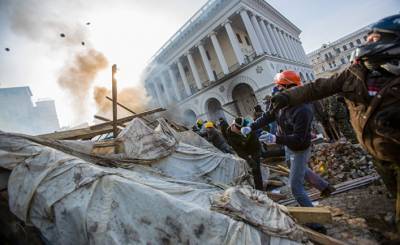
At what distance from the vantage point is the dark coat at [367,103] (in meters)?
1.58

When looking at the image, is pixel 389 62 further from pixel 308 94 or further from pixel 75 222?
pixel 75 222

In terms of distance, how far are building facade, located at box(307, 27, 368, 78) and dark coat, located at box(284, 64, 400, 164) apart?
196 feet

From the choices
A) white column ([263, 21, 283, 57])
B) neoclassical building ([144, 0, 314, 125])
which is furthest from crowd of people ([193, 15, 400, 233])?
white column ([263, 21, 283, 57])

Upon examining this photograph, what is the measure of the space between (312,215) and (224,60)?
19.8 metres

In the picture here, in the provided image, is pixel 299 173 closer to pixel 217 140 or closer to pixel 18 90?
pixel 217 140

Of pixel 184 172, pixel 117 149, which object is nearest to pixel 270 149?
pixel 184 172

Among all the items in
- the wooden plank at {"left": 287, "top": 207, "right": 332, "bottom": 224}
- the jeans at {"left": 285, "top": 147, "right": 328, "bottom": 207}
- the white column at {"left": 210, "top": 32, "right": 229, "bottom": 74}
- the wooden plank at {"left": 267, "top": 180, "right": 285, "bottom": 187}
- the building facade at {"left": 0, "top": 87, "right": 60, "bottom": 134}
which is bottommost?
the wooden plank at {"left": 267, "top": 180, "right": 285, "bottom": 187}

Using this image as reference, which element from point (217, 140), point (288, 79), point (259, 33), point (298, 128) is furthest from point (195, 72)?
point (298, 128)

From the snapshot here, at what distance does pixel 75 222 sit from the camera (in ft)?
6.42

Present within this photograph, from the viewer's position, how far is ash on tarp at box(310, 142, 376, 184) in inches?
167

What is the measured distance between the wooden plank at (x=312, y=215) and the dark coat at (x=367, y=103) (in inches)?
38.2

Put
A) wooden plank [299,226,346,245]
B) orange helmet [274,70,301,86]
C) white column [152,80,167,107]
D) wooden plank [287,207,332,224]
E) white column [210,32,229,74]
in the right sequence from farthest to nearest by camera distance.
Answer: white column [152,80,167,107] → white column [210,32,229,74] → orange helmet [274,70,301,86] → wooden plank [287,207,332,224] → wooden plank [299,226,346,245]

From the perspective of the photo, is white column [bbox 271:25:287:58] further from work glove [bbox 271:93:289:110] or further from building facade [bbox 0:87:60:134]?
building facade [bbox 0:87:60:134]

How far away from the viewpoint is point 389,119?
157 centimetres
